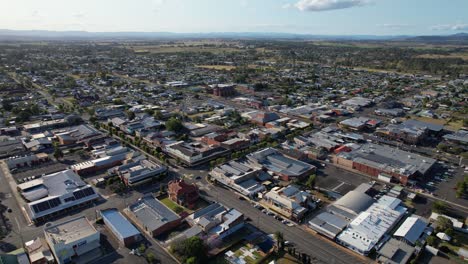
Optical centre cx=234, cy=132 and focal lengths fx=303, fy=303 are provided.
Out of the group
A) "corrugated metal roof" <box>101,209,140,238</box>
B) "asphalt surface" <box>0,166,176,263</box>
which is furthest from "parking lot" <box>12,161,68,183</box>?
"corrugated metal roof" <box>101,209,140,238</box>

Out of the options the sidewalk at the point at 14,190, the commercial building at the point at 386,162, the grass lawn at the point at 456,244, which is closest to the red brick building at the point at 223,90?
the commercial building at the point at 386,162

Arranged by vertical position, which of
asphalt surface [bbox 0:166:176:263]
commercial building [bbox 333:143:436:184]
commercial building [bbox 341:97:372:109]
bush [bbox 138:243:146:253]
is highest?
commercial building [bbox 341:97:372:109]

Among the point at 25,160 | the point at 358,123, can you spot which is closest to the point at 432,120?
the point at 358,123

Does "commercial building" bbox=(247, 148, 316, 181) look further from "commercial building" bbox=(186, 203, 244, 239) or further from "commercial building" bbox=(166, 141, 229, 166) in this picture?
"commercial building" bbox=(186, 203, 244, 239)

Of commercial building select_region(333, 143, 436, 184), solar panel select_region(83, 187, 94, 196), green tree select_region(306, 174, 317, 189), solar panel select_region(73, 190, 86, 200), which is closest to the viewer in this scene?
solar panel select_region(73, 190, 86, 200)

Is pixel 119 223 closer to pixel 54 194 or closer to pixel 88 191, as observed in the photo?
pixel 88 191
